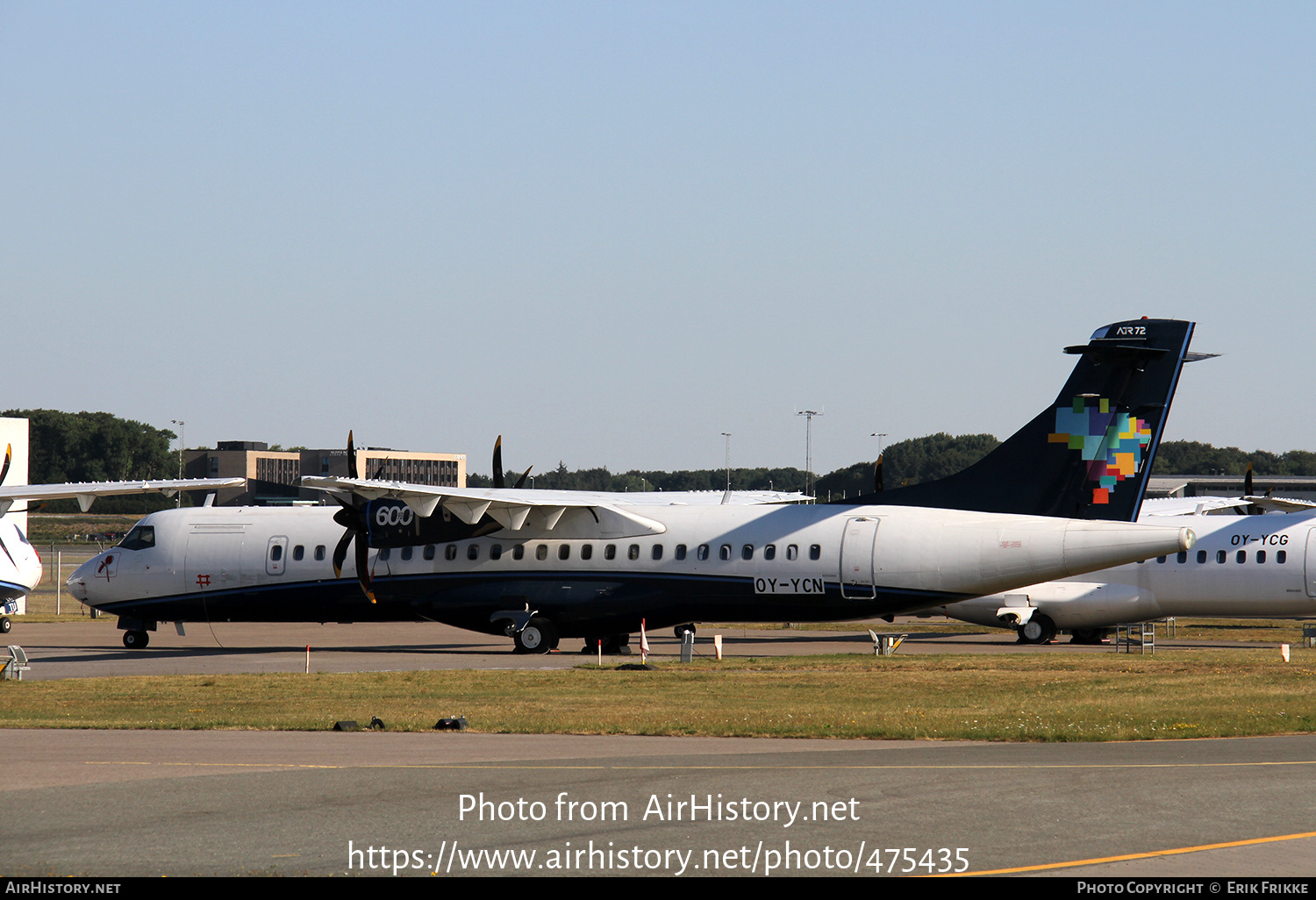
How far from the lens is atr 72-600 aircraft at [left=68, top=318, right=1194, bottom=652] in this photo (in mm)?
29609

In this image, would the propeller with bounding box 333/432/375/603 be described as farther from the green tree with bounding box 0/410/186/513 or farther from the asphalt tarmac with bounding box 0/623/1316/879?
the green tree with bounding box 0/410/186/513

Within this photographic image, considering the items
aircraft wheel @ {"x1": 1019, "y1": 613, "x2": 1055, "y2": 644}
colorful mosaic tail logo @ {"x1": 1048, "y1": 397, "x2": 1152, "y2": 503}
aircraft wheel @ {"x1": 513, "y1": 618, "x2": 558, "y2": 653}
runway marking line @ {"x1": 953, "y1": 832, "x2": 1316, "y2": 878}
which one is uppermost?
colorful mosaic tail logo @ {"x1": 1048, "y1": 397, "x2": 1152, "y2": 503}

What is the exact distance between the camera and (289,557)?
34.4 meters

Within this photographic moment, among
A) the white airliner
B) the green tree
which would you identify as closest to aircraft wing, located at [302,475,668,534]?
the white airliner

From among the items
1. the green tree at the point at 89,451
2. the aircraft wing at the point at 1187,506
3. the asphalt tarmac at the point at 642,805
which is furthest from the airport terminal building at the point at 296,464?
the asphalt tarmac at the point at 642,805

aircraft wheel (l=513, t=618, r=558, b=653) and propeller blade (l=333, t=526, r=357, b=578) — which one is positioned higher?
propeller blade (l=333, t=526, r=357, b=578)

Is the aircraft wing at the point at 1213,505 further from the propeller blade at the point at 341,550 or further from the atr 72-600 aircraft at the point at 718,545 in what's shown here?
the propeller blade at the point at 341,550

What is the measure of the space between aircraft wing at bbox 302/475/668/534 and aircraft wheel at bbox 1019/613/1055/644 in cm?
1243

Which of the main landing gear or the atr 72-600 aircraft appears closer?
the atr 72-600 aircraft

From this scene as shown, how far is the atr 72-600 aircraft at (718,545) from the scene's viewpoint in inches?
1166

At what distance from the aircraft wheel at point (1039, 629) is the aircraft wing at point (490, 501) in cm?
1243

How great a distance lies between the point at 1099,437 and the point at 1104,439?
99 mm

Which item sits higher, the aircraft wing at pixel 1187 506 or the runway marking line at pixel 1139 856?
the aircraft wing at pixel 1187 506

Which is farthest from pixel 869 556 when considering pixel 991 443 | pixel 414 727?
pixel 991 443
